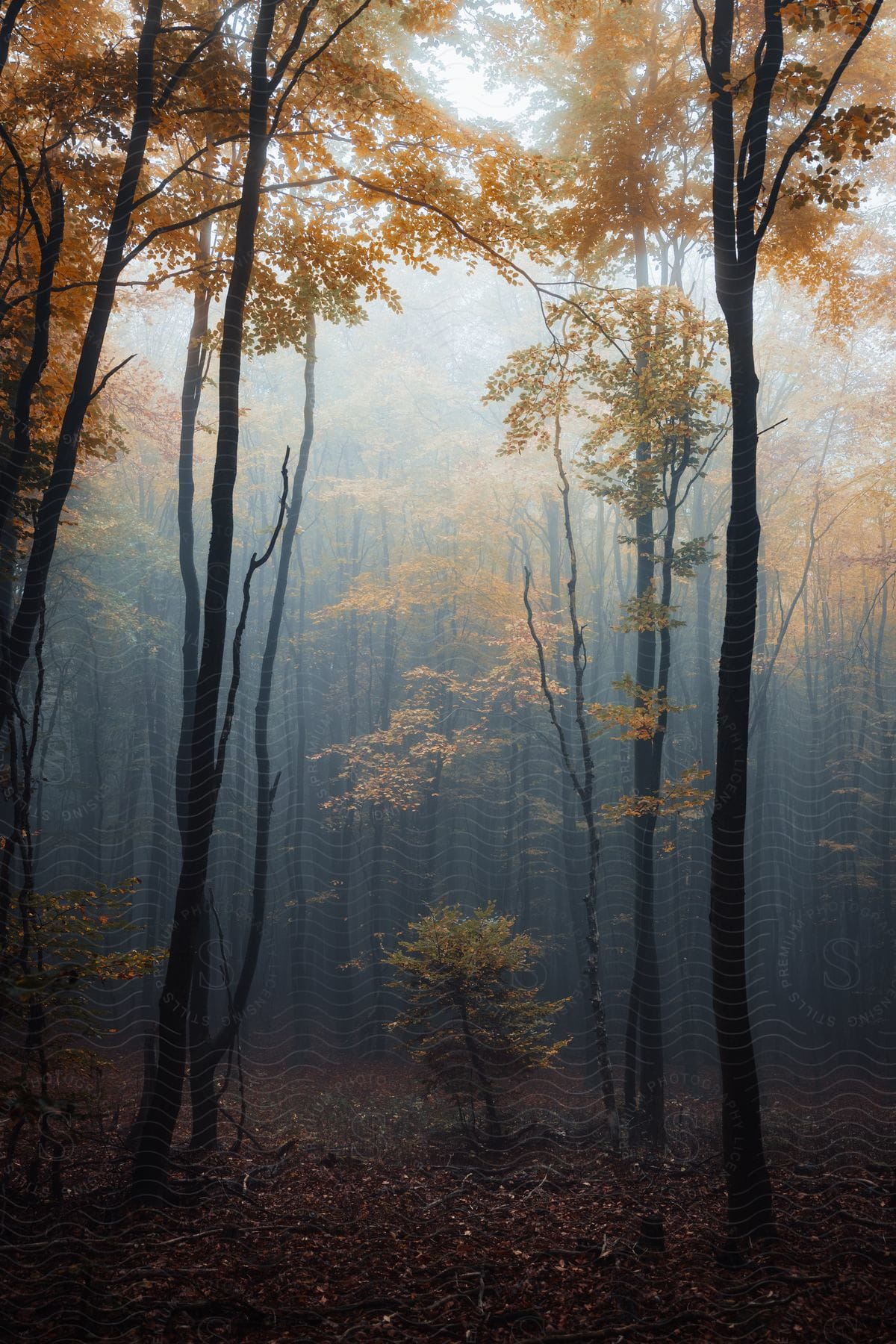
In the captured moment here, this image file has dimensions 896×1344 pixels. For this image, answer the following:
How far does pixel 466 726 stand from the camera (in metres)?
15.2

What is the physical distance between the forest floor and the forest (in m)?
0.03

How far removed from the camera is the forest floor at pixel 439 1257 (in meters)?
2.57

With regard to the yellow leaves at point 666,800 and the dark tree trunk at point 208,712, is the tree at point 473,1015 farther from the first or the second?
the dark tree trunk at point 208,712

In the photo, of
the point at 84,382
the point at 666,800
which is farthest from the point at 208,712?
the point at 666,800

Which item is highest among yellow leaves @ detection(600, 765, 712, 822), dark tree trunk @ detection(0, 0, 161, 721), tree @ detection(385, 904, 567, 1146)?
dark tree trunk @ detection(0, 0, 161, 721)

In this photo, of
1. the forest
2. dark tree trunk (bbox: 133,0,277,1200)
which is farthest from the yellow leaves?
dark tree trunk (bbox: 133,0,277,1200)

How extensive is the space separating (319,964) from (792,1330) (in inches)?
507

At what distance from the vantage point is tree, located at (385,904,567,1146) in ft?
18.8

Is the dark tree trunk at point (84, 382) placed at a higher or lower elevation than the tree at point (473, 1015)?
higher

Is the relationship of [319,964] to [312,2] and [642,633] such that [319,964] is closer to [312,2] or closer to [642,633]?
[642,633]

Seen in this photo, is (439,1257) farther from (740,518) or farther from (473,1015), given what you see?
(740,518)

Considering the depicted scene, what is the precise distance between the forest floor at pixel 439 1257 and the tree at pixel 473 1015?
2.06ft

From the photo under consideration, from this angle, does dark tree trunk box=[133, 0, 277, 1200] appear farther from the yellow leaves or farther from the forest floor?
the yellow leaves

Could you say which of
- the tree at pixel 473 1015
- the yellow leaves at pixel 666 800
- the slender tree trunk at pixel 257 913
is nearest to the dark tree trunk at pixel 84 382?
the slender tree trunk at pixel 257 913
